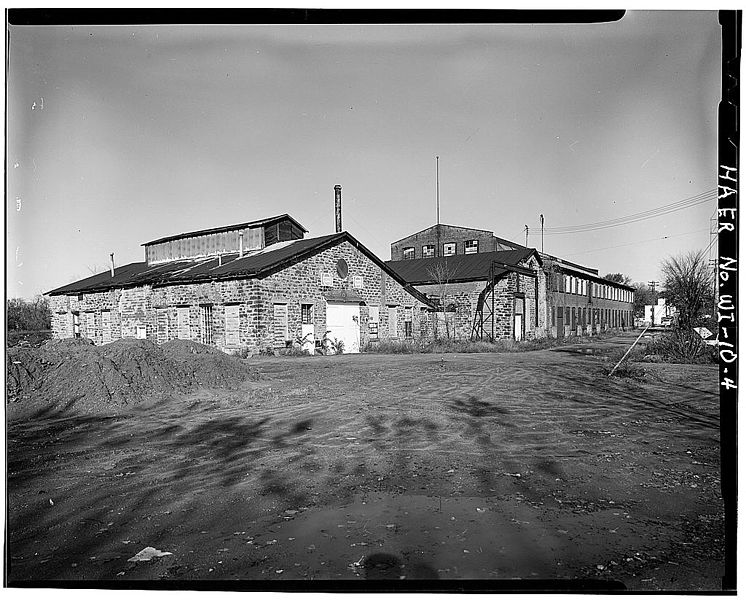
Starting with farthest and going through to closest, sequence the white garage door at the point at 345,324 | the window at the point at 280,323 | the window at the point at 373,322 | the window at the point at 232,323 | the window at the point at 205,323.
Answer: the window at the point at 373,322, the white garage door at the point at 345,324, the window at the point at 280,323, the window at the point at 232,323, the window at the point at 205,323

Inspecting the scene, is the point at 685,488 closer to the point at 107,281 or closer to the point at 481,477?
the point at 481,477

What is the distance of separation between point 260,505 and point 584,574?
218 centimetres

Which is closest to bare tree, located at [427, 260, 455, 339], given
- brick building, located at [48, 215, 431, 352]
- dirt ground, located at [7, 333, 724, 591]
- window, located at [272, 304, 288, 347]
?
brick building, located at [48, 215, 431, 352]

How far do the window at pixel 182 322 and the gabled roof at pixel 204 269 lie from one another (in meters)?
0.57

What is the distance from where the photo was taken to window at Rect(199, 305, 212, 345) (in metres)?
11.6

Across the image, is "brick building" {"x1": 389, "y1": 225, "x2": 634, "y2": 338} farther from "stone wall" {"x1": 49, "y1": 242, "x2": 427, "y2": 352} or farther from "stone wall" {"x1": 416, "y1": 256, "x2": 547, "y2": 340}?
"stone wall" {"x1": 49, "y1": 242, "x2": 427, "y2": 352}

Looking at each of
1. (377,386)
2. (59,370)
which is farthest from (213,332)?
(377,386)

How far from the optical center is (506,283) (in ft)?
67.1

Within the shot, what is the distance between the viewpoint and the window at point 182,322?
11.4 m

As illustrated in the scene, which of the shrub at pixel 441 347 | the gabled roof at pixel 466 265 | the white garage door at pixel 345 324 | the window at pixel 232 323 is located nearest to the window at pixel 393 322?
the shrub at pixel 441 347

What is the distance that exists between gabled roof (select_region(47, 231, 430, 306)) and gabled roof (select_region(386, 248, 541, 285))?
26.7 feet

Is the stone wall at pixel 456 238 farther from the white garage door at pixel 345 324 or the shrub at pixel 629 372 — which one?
the shrub at pixel 629 372

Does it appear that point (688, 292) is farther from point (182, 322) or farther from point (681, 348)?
point (182, 322)

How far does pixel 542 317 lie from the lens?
21.6 m
